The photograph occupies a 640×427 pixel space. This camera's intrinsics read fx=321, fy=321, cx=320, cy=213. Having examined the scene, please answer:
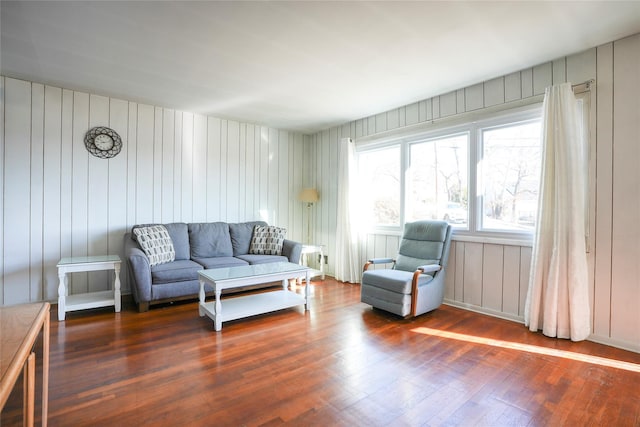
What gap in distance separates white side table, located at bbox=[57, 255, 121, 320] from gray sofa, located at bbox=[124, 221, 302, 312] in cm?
17

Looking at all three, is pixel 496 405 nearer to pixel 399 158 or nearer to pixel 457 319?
pixel 457 319

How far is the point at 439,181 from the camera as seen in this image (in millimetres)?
3980

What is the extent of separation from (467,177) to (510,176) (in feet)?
1.43

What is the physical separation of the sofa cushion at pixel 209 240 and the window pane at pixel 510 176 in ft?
11.0

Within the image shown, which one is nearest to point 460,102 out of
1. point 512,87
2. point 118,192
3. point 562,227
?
point 512,87

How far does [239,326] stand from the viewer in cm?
310

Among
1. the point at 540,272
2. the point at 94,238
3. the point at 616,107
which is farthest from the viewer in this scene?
the point at 94,238

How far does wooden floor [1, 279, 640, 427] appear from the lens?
1771 millimetres

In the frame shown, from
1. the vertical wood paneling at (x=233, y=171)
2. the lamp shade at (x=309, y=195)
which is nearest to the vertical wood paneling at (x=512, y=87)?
the lamp shade at (x=309, y=195)

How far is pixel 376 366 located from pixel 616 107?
2.86 meters

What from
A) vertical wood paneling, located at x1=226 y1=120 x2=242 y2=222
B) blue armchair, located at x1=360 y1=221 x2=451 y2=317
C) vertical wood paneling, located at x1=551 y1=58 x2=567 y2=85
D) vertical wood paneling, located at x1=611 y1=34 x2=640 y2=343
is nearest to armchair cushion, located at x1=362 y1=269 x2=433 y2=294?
blue armchair, located at x1=360 y1=221 x2=451 y2=317

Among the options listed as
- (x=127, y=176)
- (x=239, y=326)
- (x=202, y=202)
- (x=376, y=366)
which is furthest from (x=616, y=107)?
(x=127, y=176)

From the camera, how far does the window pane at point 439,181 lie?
12.3 ft

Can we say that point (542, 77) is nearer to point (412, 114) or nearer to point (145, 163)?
point (412, 114)
